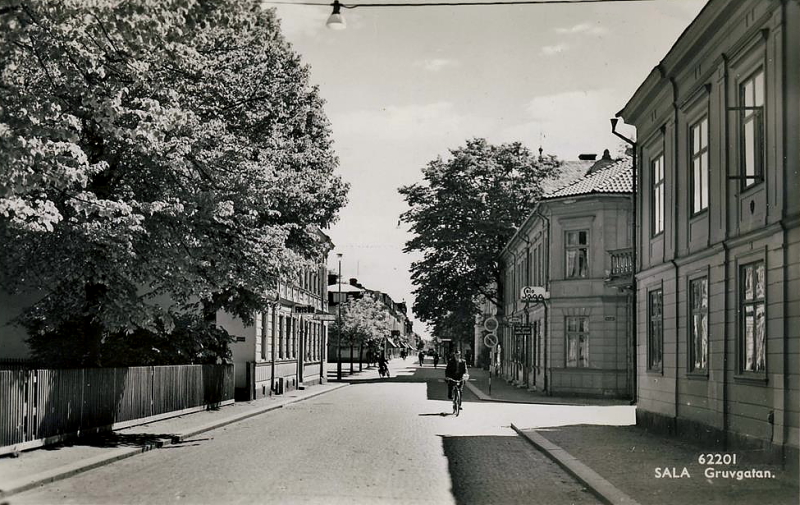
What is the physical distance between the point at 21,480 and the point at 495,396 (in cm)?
2656

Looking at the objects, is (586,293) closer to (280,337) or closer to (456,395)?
(456,395)

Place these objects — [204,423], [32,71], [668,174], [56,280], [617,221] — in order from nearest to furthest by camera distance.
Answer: [32,71], [56,280], [668,174], [204,423], [617,221]

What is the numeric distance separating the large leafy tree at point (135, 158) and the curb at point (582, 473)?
6538 millimetres

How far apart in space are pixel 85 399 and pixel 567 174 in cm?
4292

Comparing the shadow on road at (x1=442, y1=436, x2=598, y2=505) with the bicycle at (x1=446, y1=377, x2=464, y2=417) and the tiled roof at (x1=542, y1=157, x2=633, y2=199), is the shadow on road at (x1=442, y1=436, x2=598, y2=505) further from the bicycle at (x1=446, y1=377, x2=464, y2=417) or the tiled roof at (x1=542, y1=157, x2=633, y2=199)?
the tiled roof at (x1=542, y1=157, x2=633, y2=199)

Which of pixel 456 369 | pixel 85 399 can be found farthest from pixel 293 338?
pixel 85 399

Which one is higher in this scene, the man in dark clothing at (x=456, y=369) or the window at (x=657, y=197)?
the window at (x=657, y=197)

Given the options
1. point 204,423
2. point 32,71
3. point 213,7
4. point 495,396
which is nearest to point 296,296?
point 495,396

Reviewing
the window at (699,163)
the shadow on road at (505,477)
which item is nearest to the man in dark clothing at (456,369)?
the shadow on road at (505,477)

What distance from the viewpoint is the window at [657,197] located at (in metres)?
20.3

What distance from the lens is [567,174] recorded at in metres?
57.1

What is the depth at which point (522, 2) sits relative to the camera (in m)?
13.0

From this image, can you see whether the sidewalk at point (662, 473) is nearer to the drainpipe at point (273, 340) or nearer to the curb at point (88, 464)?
the curb at point (88, 464)

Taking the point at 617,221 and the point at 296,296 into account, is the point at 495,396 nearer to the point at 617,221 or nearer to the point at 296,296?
the point at 617,221
